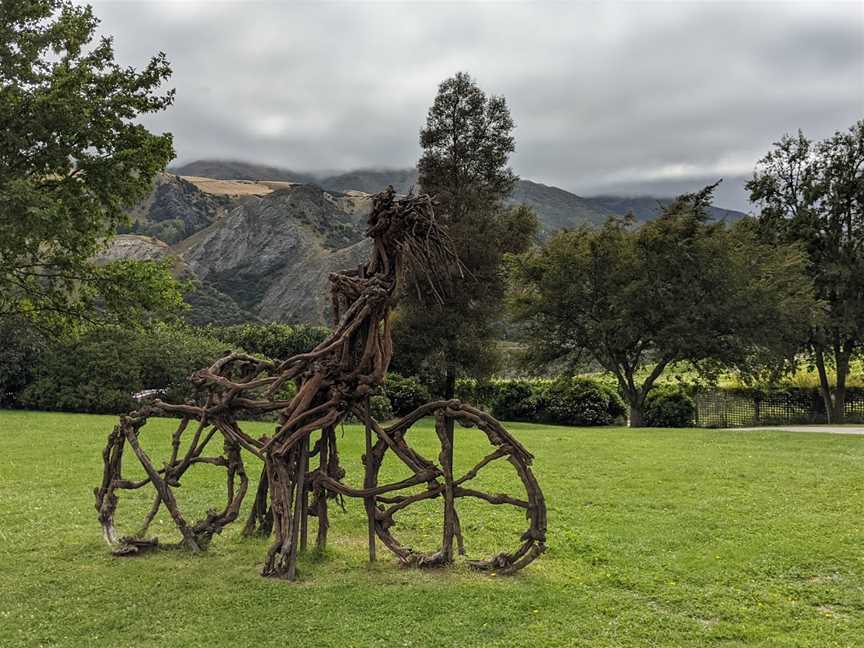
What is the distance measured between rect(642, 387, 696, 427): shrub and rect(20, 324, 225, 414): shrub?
54.0 feet

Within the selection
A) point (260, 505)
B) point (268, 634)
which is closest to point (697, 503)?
point (260, 505)

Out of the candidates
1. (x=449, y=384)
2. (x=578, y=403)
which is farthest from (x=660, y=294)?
(x=449, y=384)

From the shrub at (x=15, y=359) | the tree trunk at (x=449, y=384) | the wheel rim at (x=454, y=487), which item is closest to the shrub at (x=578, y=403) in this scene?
the tree trunk at (x=449, y=384)

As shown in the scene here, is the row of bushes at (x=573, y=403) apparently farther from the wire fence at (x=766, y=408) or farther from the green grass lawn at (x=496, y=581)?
the green grass lawn at (x=496, y=581)

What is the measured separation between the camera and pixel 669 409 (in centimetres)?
2577

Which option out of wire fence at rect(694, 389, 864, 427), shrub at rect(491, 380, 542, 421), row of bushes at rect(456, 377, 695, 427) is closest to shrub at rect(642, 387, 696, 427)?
row of bushes at rect(456, 377, 695, 427)

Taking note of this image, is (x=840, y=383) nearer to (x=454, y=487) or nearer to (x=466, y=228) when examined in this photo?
(x=466, y=228)

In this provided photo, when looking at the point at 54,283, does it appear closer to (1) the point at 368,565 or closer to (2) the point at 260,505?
(2) the point at 260,505

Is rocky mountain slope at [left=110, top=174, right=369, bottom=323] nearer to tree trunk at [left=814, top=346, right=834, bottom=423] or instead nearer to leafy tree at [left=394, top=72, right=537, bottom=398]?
leafy tree at [left=394, top=72, right=537, bottom=398]

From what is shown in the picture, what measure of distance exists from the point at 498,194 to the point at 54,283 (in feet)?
60.3

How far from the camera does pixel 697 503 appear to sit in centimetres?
999

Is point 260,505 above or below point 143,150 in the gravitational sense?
below

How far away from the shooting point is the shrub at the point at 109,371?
21.1 meters

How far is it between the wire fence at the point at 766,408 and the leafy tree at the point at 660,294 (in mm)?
2015
